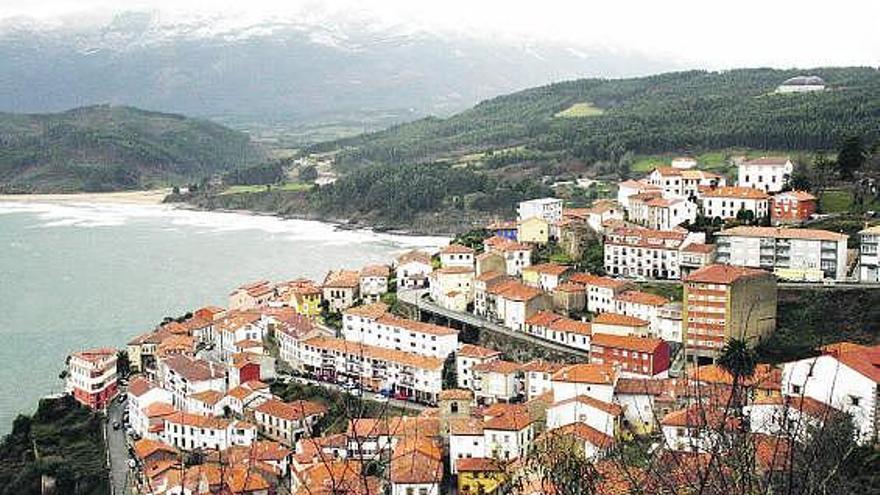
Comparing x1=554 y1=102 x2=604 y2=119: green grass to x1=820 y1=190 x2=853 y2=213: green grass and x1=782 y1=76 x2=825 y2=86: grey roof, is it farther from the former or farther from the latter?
x1=820 y1=190 x2=853 y2=213: green grass

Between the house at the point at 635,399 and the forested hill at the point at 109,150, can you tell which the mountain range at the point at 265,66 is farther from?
the house at the point at 635,399

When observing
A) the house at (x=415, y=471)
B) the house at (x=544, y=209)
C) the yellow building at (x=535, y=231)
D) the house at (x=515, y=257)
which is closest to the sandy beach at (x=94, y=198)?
the house at (x=544, y=209)

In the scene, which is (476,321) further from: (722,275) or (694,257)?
(722,275)

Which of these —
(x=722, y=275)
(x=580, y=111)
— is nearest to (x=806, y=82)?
(x=580, y=111)

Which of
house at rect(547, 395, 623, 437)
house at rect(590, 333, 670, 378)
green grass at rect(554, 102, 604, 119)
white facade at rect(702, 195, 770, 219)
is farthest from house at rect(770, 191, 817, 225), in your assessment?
green grass at rect(554, 102, 604, 119)

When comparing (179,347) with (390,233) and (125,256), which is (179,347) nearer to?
(125,256)
